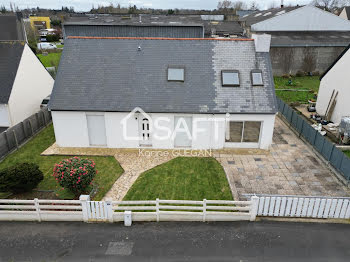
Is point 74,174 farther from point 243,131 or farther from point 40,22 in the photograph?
point 40,22

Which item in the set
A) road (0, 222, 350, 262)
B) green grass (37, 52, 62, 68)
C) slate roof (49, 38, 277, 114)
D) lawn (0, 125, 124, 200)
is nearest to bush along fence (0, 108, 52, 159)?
lawn (0, 125, 124, 200)

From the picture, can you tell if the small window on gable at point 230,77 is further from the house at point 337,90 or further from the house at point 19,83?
the house at point 19,83

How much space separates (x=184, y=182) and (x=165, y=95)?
6.34 m

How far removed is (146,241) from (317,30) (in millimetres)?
55023

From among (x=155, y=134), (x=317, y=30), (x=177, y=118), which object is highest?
(x=317, y=30)

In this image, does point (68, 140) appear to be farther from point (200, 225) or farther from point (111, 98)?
point (200, 225)

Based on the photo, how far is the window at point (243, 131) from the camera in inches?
748

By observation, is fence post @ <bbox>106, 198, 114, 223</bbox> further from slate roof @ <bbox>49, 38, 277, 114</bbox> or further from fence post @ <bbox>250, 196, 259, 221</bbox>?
slate roof @ <bbox>49, 38, 277, 114</bbox>

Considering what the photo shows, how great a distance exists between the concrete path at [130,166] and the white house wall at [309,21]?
4576cm

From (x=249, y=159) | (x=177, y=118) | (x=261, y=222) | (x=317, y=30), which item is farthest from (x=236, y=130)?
(x=317, y=30)

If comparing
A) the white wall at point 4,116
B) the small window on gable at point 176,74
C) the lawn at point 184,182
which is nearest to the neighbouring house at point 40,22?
the white wall at point 4,116

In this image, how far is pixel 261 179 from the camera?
16062 millimetres

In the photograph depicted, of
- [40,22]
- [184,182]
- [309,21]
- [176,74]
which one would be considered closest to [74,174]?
[184,182]

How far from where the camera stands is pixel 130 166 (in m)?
17.6
